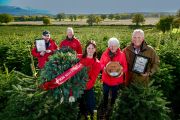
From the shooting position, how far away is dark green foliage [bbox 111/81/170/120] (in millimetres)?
7113

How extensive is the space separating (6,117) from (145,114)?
267 cm

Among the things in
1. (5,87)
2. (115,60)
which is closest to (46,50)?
(5,87)

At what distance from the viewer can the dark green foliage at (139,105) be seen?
23.3 feet

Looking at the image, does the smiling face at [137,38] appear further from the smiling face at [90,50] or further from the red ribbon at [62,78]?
the red ribbon at [62,78]

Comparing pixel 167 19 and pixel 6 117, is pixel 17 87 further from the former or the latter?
pixel 167 19

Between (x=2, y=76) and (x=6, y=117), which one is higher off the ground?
(x=2, y=76)

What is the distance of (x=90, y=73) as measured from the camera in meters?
7.46

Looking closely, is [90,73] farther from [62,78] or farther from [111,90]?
[62,78]

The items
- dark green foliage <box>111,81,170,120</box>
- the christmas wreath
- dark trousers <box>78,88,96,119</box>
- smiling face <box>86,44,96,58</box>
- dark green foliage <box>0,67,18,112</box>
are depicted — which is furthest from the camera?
dark green foliage <box>0,67,18,112</box>

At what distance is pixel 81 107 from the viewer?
7.84 m

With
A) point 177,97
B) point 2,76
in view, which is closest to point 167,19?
point 177,97

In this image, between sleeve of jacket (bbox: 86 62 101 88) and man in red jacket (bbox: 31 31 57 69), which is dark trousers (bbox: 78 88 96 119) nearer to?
sleeve of jacket (bbox: 86 62 101 88)

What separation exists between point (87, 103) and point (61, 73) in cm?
121

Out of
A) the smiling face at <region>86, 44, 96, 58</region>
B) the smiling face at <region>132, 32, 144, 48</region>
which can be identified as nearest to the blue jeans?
the smiling face at <region>86, 44, 96, 58</region>
